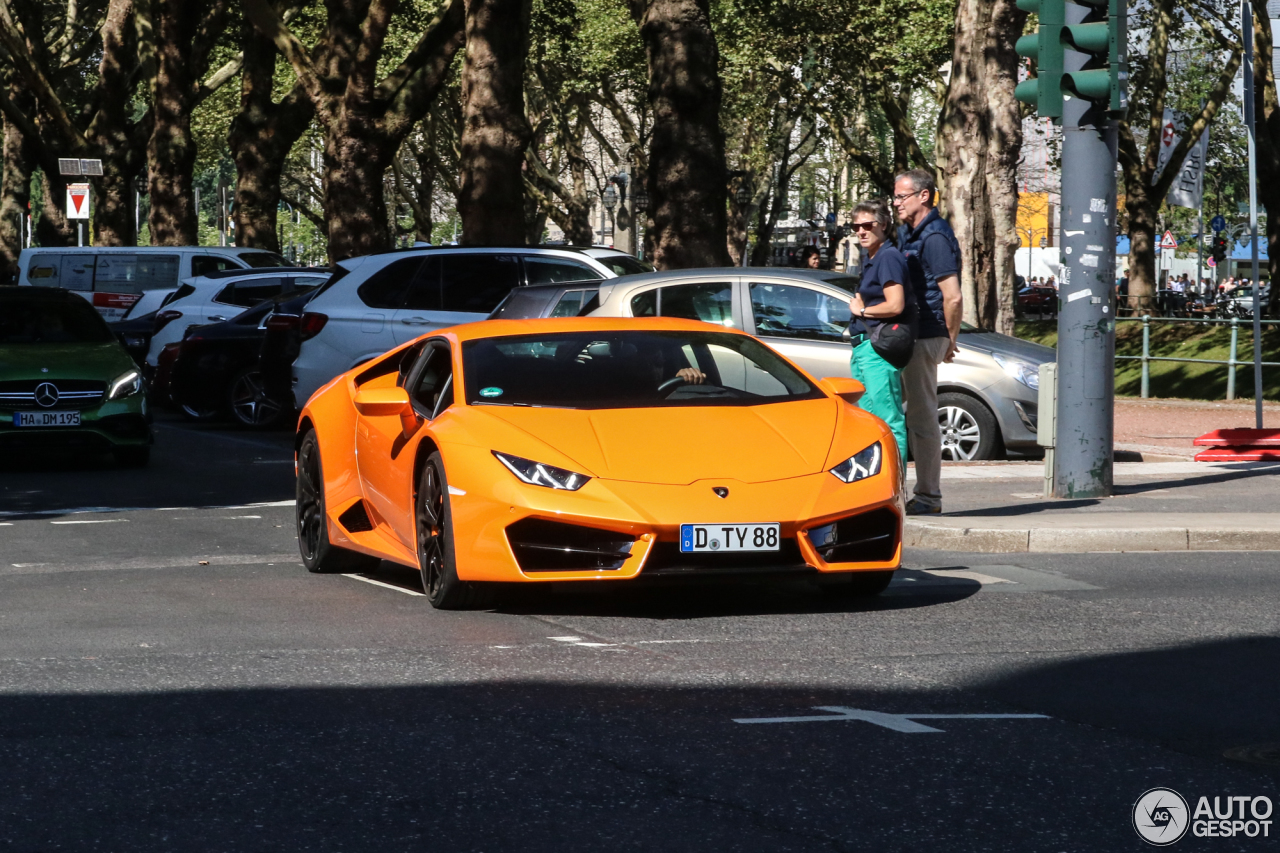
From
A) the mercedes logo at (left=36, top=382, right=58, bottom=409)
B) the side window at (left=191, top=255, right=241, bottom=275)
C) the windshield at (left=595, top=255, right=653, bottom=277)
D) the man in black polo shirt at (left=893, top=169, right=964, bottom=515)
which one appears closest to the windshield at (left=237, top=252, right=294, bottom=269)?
the side window at (left=191, top=255, right=241, bottom=275)

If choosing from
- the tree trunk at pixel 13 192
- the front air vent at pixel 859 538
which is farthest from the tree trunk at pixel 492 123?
the tree trunk at pixel 13 192

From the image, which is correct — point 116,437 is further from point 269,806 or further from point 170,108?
point 170,108

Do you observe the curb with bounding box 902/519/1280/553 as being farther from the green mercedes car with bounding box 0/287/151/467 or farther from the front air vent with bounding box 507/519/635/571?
the green mercedes car with bounding box 0/287/151/467

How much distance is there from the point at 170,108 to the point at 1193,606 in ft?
106

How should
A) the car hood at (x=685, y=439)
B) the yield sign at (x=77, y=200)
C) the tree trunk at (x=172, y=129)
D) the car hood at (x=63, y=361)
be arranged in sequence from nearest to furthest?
the car hood at (x=685, y=439)
the car hood at (x=63, y=361)
the yield sign at (x=77, y=200)
the tree trunk at (x=172, y=129)

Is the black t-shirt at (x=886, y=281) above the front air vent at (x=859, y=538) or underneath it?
above

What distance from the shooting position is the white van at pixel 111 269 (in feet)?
92.3

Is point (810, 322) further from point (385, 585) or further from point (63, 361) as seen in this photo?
point (385, 585)

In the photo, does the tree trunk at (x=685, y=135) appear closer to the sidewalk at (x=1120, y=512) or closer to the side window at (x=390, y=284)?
the side window at (x=390, y=284)

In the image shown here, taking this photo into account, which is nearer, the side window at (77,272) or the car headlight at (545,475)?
the car headlight at (545,475)

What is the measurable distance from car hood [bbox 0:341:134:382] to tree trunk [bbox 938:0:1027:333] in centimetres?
862

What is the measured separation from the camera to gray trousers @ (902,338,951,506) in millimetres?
10977

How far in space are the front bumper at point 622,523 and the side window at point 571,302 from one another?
7.23 metres

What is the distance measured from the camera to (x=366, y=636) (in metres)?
7.52
